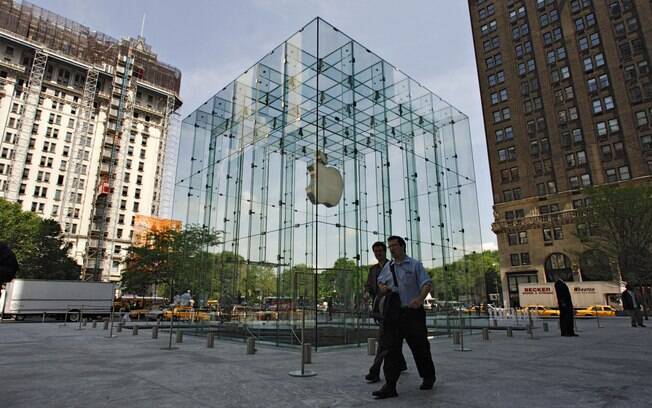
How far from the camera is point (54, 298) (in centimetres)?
2527

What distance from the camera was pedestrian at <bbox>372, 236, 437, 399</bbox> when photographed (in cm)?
427

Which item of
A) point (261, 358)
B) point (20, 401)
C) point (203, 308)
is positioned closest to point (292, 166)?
point (203, 308)

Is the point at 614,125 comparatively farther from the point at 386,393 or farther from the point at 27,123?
the point at 27,123

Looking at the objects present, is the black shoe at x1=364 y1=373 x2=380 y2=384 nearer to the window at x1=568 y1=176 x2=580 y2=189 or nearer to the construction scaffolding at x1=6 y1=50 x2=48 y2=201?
the window at x1=568 y1=176 x2=580 y2=189

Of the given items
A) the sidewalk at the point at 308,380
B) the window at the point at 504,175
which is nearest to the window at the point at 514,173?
the window at the point at 504,175

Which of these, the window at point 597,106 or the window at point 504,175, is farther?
the window at point 504,175

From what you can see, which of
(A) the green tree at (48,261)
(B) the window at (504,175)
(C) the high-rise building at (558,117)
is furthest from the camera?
(B) the window at (504,175)

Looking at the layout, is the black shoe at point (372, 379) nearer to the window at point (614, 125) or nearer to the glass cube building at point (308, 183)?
the glass cube building at point (308, 183)

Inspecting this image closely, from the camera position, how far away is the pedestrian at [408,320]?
14.0ft

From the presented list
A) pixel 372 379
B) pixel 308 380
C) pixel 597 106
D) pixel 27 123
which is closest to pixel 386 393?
pixel 372 379

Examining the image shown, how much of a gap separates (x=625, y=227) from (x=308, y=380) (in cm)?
3312

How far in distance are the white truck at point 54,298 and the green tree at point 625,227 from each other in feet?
123

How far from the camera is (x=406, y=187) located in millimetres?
15430

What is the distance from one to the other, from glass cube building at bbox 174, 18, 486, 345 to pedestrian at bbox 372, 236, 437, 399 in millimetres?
5892
